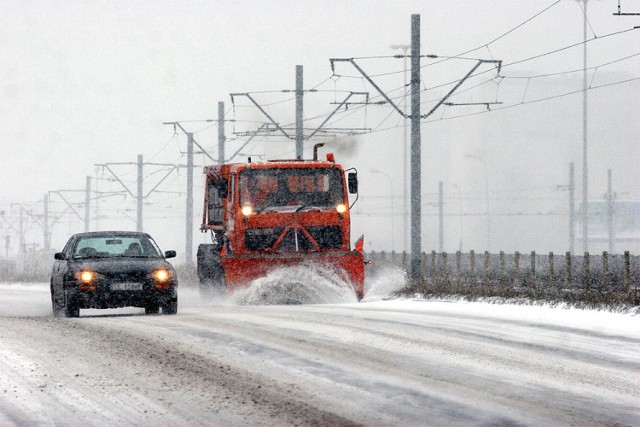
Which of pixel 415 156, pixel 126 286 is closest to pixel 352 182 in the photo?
pixel 415 156

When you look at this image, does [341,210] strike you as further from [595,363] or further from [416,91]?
[595,363]

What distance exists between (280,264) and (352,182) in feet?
7.72

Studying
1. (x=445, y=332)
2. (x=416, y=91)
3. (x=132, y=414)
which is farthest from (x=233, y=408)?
(x=416, y=91)

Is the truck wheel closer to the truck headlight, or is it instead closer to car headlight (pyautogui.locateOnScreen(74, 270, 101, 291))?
the truck headlight

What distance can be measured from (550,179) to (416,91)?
10954 centimetres

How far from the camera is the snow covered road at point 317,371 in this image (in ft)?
27.3

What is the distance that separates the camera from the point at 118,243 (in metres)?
19.9

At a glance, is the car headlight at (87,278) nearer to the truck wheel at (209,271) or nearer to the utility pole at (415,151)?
the truck wheel at (209,271)

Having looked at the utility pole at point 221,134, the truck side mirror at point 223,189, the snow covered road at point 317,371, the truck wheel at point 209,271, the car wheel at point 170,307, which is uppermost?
the utility pole at point 221,134

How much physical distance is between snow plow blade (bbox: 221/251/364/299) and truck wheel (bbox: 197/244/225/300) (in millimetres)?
683

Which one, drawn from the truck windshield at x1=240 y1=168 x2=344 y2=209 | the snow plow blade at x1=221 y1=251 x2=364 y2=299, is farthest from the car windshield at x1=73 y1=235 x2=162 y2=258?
the truck windshield at x1=240 y1=168 x2=344 y2=209

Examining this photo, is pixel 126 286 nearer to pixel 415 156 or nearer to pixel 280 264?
pixel 280 264

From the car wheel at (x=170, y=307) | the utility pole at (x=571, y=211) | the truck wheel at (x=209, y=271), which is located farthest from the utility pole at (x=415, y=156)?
the utility pole at (x=571, y=211)

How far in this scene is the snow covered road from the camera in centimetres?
834
